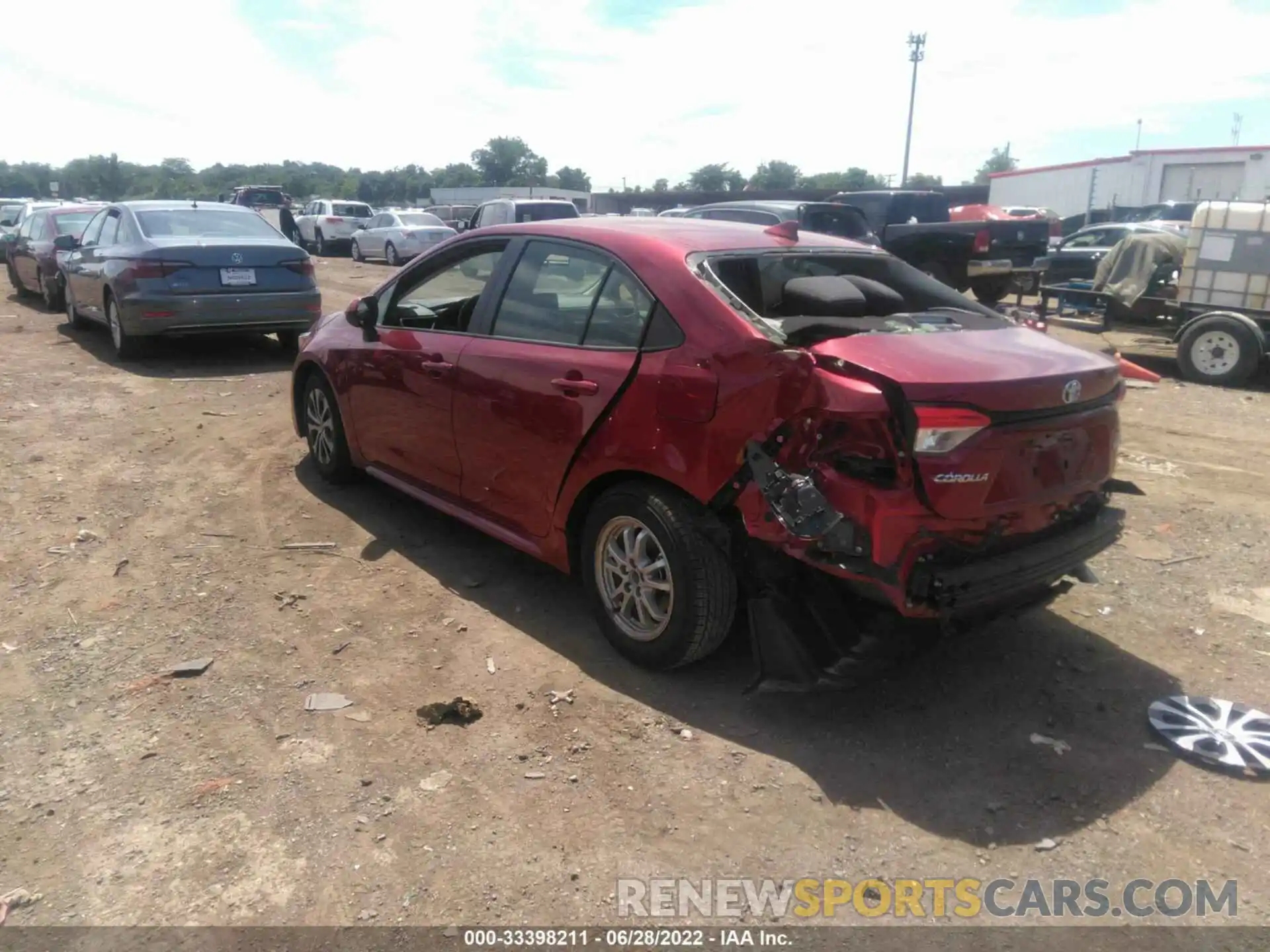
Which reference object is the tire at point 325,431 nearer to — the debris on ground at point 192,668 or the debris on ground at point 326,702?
the debris on ground at point 192,668

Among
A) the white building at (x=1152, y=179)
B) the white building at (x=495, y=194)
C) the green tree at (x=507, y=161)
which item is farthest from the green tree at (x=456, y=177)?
the white building at (x=1152, y=179)

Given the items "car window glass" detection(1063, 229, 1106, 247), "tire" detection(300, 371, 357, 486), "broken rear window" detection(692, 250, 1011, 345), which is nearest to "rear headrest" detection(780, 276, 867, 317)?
"broken rear window" detection(692, 250, 1011, 345)

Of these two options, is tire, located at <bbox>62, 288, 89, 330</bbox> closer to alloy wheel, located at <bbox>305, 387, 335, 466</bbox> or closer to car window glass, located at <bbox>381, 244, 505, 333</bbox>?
alloy wheel, located at <bbox>305, 387, 335, 466</bbox>

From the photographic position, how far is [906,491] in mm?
3064

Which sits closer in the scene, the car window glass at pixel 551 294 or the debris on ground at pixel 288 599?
the car window glass at pixel 551 294

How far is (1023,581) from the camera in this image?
130 inches

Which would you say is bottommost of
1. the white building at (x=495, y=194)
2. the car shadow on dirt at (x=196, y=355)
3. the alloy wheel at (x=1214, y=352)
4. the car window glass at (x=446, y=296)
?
the car shadow on dirt at (x=196, y=355)

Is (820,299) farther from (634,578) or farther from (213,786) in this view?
(213,786)

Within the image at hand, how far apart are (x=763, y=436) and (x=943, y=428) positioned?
591mm

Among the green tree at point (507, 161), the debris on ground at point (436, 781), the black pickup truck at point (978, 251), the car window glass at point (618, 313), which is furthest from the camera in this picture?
the green tree at point (507, 161)

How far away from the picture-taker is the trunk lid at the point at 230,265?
9.27m

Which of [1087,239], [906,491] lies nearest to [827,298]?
[906,491]

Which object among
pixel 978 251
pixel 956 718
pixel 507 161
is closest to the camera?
pixel 956 718

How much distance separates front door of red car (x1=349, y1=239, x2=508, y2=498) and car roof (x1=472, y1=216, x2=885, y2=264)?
1.16ft
